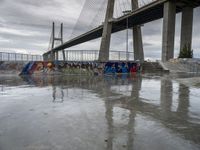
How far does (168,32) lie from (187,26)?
5.72 meters

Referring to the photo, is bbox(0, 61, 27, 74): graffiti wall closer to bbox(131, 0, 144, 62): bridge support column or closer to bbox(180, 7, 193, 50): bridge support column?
bbox(131, 0, 144, 62): bridge support column

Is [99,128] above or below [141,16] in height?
below

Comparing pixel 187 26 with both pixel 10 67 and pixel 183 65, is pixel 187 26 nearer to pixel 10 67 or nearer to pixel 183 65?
pixel 183 65

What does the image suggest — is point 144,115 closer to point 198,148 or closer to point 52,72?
point 198,148

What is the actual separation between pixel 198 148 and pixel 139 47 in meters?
50.0

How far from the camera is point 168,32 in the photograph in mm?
40500

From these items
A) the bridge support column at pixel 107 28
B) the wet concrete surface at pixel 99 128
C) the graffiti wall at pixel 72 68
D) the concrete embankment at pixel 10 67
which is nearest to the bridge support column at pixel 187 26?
the bridge support column at pixel 107 28

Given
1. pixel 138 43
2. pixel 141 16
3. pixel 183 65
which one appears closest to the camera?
pixel 183 65

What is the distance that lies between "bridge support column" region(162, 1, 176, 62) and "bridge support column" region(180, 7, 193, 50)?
13.2 feet

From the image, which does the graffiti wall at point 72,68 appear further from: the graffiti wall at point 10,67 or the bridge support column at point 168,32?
the bridge support column at point 168,32

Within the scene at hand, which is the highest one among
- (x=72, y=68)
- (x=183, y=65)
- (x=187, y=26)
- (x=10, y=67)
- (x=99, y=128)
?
(x=187, y=26)

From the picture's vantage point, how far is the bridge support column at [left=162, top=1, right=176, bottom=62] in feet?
133

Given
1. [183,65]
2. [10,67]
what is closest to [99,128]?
[10,67]

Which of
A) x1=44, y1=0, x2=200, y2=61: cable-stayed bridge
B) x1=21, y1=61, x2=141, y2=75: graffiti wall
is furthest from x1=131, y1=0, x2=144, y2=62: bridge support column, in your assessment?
x1=21, y1=61, x2=141, y2=75: graffiti wall
